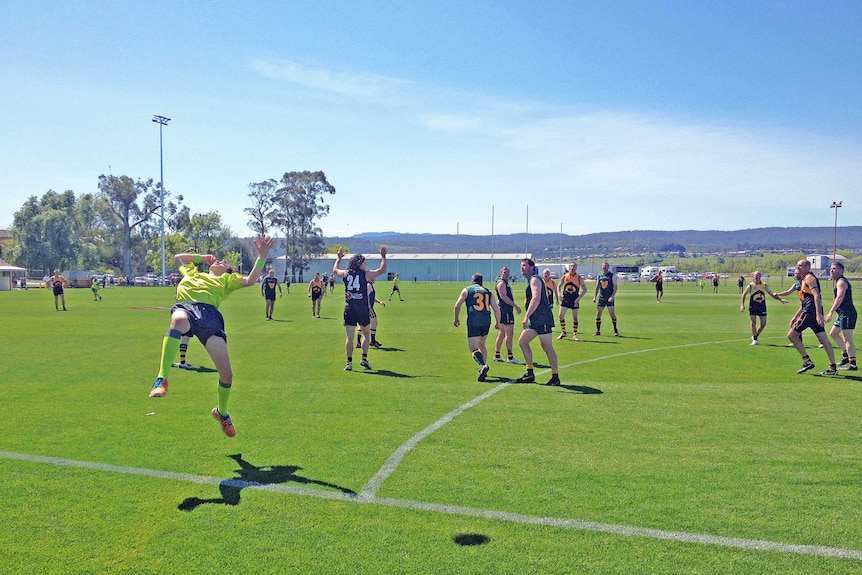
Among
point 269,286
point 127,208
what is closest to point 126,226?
point 127,208

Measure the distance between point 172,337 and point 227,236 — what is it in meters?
125

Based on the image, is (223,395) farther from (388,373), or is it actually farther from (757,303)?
(757,303)

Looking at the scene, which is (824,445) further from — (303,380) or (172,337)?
(303,380)

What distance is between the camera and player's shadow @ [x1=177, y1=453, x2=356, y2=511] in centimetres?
536

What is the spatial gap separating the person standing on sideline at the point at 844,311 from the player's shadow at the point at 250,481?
1039 cm

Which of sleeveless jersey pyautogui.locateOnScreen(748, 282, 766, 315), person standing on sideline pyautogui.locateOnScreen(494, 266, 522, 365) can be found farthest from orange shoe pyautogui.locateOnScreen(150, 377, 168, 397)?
sleeveless jersey pyautogui.locateOnScreen(748, 282, 766, 315)

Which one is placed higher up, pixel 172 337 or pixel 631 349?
pixel 172 337

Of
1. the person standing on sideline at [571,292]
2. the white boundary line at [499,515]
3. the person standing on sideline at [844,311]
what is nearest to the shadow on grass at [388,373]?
the white boundary line at [499,515]

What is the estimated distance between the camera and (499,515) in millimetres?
5082

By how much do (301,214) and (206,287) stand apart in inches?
3932

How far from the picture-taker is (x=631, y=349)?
→ 16.5 metres

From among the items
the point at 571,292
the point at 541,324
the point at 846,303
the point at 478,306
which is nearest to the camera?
the point at 541,324

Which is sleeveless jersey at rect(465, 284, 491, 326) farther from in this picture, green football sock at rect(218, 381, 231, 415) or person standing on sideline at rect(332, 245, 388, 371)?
green football sock at rect(218, 381, 231, 415)

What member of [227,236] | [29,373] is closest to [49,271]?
[227,236]
